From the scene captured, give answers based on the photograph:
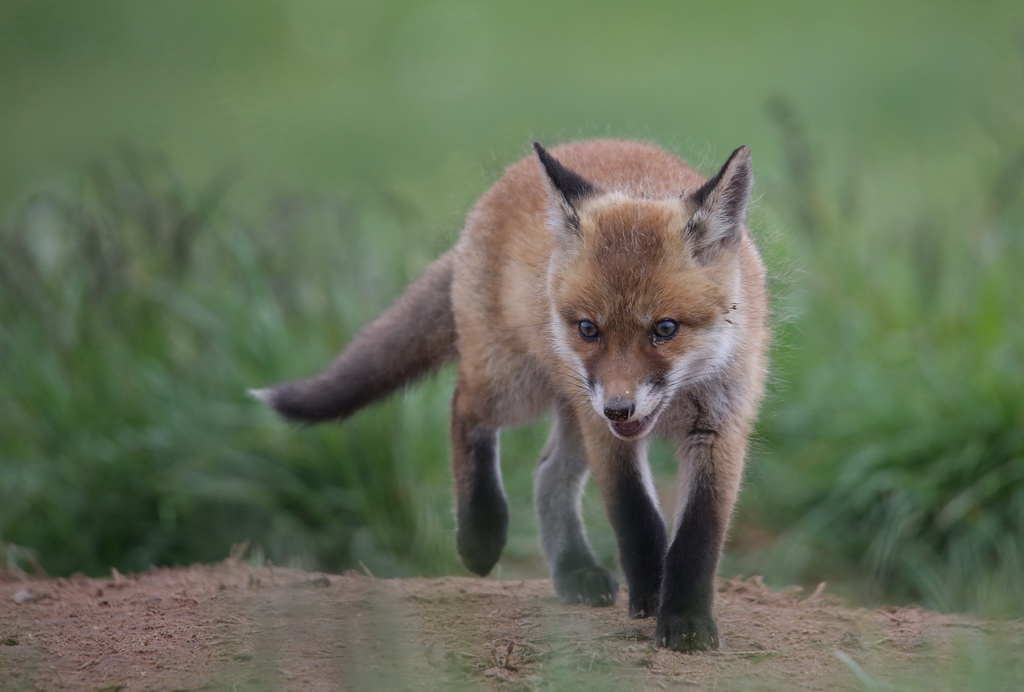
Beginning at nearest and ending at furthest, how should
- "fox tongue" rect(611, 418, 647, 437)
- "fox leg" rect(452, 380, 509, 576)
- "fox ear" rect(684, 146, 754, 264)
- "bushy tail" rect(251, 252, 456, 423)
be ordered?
"fox tongue" rect(611, 418, 647, 437) < "fox ear" rect(684, 146, 754, 264) < "fox leg" rect(452, 380, 509, 576) < "bushy tail" rect(251, 252, 456, 423)

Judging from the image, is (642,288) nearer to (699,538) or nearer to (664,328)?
(664,328)

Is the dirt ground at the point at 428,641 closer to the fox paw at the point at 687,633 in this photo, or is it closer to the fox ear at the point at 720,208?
the fox paw at the point at 687,633

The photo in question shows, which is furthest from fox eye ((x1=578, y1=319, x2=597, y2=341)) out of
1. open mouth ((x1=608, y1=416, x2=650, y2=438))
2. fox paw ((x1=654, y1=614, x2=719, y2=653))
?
fox paw ((x1=654, y1=614, x2=719, y2=653))

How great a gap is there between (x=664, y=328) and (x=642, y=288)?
17 cm

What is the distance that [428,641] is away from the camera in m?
4.22

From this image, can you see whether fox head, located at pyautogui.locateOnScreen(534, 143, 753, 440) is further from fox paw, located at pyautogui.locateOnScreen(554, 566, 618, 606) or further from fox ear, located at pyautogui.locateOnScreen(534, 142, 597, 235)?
fox paw, located at pyautogui.locateOnScreen(554, 566, 618, 606)

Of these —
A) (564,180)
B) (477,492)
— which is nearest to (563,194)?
(564,180)

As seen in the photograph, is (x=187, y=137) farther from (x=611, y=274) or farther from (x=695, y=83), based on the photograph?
(x=611, y=274)

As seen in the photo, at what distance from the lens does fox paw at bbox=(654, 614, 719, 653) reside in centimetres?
429

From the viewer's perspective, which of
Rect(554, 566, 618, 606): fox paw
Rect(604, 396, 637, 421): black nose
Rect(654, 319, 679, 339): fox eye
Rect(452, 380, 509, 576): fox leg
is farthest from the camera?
Rect(452, 380, 509, 576): fox leg

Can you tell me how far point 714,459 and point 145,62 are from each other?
51.9 ft

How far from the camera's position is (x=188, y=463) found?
698 centimetres

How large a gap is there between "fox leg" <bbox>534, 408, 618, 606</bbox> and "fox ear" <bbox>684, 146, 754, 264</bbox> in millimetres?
1269

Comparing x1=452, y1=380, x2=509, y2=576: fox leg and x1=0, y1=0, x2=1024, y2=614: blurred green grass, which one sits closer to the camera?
x1=452, y1=380, x2=509, y2=576: fox leg
